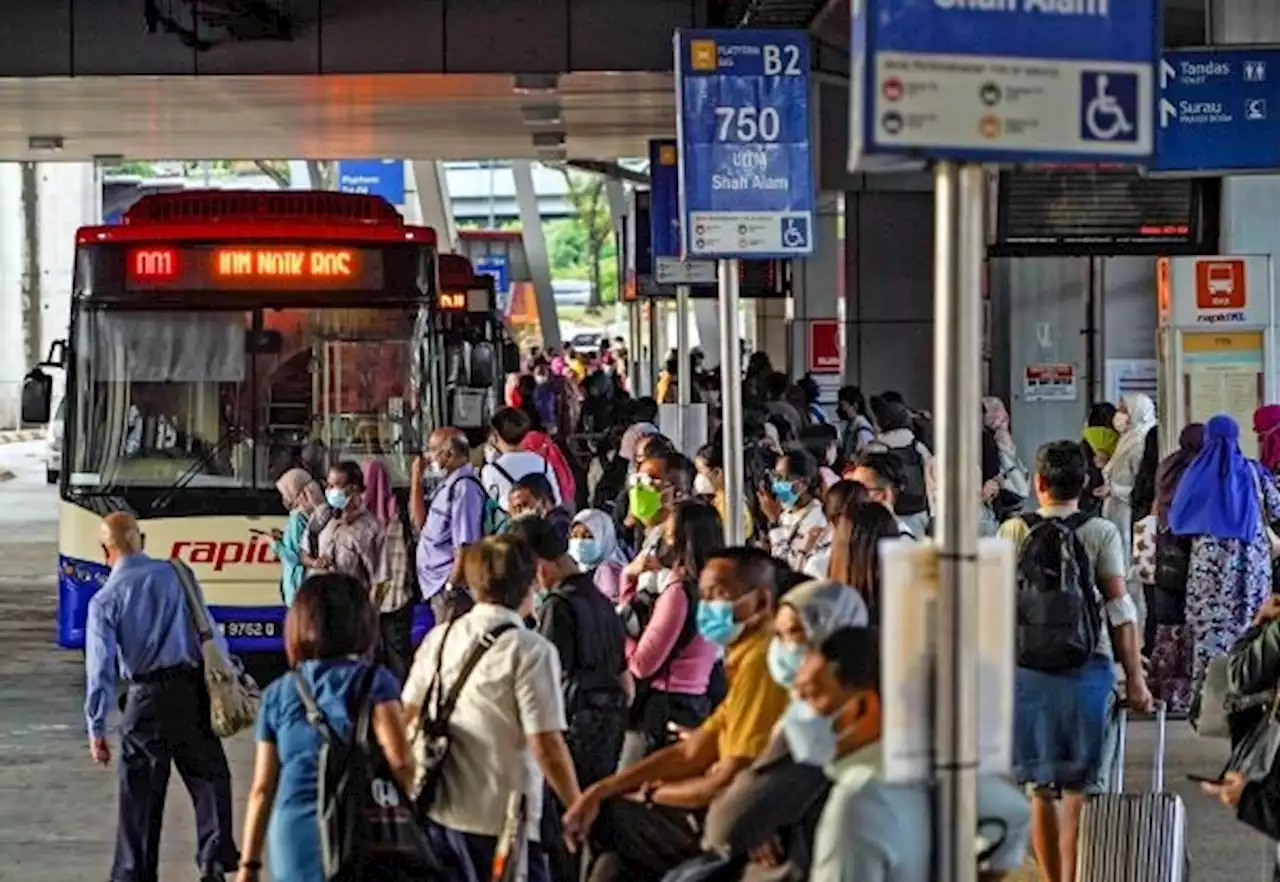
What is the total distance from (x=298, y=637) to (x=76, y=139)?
84.3 feet

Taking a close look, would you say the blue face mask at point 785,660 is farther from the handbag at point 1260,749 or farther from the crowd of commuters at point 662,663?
the handbag at point 1260,749

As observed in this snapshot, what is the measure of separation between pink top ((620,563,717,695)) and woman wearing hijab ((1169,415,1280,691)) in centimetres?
526

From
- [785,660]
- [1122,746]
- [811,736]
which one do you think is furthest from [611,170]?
[811,736]

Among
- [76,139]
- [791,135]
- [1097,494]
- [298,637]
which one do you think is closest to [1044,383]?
[76,139]

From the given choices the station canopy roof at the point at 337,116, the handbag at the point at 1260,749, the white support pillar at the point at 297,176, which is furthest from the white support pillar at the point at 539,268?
the handbag at the point at 1260,749

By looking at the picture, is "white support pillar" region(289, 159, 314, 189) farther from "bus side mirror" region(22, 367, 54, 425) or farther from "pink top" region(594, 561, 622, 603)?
"pink top" region(594, 561, 622, 603)

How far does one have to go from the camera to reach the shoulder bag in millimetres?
7789

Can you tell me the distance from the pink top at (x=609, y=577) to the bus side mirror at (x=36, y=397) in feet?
17.5

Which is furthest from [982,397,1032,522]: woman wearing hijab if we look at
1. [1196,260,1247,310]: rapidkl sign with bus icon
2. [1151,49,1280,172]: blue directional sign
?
[1151,49,1280,172]: blue directional sign

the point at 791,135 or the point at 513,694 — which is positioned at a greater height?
the point at 791,135

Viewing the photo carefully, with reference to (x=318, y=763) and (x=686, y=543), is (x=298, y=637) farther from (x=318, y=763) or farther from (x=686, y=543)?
(x=686, y=543)

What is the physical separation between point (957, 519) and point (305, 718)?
2493 mm

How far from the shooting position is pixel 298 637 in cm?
762

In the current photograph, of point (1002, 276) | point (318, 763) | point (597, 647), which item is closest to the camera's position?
point (318, 763)
